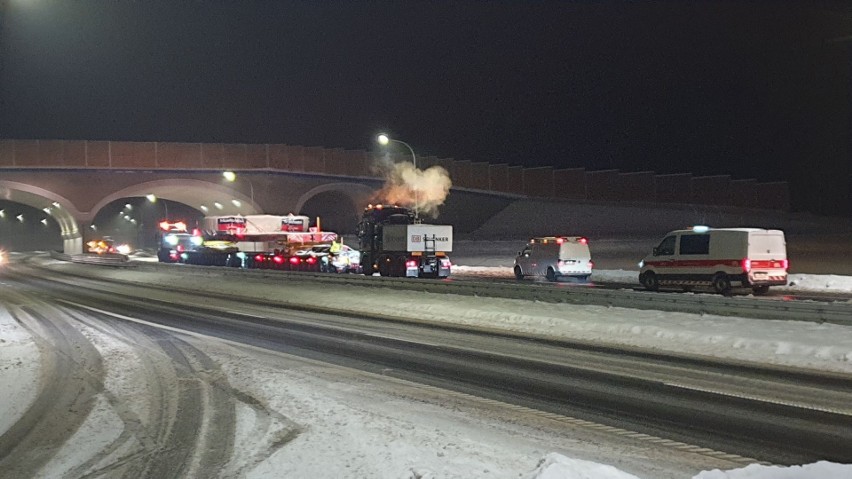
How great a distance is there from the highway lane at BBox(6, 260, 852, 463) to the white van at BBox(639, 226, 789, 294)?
980 cm

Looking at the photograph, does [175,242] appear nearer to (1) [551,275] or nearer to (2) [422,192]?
(2) [422,192]

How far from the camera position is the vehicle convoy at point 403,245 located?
32781 mm

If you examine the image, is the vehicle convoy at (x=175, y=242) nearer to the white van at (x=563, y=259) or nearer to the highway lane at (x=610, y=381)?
the white van at (x=563, y=259)

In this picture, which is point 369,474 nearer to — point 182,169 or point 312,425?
point 312,425

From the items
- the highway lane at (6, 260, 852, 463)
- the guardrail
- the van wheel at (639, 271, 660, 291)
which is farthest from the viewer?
the van wheel at (639, 271, 660, 291)

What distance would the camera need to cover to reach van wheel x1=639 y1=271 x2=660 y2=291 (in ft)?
81.3

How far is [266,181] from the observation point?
6900 cm

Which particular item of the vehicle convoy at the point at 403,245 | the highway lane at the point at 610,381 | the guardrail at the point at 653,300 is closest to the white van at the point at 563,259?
the vehicle convoy at the point at 403,245

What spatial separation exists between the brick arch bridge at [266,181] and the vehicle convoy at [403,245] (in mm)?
34883

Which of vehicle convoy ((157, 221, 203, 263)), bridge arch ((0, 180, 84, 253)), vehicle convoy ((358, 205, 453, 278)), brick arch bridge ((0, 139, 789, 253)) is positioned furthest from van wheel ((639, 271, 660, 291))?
bridge arch ((0, 180, 84, 253))

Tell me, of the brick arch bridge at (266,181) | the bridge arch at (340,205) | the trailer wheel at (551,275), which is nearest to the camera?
the trailer wheel at (551,275)

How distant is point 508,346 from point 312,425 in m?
7.19

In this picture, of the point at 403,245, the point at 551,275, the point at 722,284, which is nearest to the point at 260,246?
the point at 403,245

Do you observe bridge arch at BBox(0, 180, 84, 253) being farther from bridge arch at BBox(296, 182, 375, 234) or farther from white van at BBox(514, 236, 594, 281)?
white van at BBox(514, 236, 594, 281)
